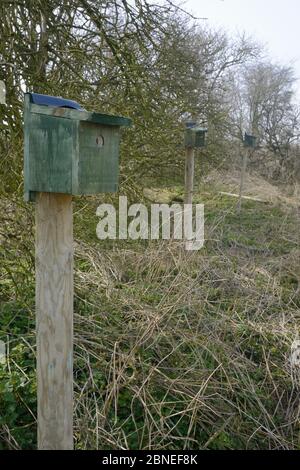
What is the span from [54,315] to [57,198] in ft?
1.56

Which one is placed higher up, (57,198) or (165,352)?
(57,198)

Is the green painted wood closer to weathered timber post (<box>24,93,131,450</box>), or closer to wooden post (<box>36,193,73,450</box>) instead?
weathered timber post (<box>24,93,131,450</box>)

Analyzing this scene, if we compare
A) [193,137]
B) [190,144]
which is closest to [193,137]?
[193,137]

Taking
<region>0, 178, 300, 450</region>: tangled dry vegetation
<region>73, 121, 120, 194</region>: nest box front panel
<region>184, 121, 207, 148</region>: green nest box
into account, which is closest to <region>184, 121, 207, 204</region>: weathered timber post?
<region>184, 121, 207, 148</region>: green nest box

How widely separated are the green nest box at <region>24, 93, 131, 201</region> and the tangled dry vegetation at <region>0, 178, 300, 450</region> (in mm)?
1339

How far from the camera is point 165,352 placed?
3.07m

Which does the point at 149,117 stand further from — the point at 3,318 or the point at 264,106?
the point at 264,106

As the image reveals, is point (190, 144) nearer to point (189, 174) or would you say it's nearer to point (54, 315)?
point (189, 174)

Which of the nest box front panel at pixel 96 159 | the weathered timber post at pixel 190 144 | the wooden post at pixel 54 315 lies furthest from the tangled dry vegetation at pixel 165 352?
the weathered timber post at pixel 190 144

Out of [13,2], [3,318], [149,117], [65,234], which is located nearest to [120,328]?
[3,318]

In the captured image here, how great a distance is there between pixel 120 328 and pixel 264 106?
15552 millimetres

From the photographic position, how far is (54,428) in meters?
1.84

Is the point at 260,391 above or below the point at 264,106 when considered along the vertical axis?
below

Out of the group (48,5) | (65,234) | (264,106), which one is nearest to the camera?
(65,234)
